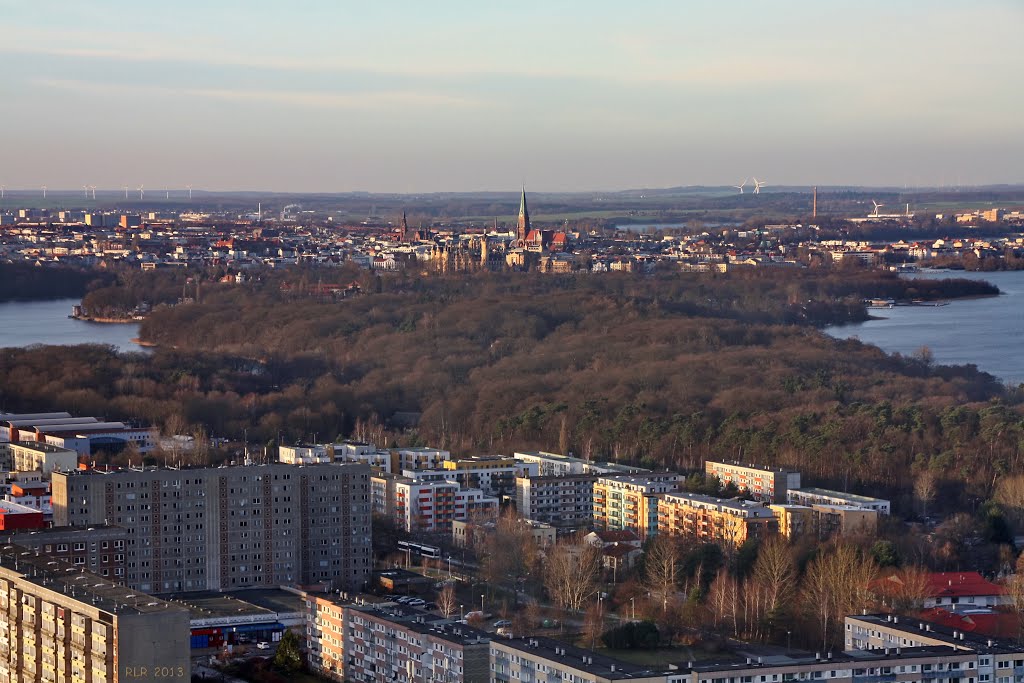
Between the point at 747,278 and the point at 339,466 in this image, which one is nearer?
the point at 339,466

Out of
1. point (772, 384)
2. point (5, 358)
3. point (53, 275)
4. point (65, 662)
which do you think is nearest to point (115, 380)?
point (5, 358)

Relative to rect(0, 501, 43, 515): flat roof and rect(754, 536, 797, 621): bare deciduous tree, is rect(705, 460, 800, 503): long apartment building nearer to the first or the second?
rect(754, 536, 797, 621): bare deciduous tree

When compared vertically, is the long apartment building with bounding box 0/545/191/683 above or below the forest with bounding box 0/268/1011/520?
above

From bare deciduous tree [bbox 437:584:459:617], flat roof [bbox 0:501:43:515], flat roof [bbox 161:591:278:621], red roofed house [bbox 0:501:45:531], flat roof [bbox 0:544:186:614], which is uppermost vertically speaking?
flat roof [bbox 0:544:186:614]

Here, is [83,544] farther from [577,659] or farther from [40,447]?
[40,447]

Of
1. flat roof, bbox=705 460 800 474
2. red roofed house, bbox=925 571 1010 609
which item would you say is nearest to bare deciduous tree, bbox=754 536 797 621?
red roofed house, bbox=925 571 1010 609

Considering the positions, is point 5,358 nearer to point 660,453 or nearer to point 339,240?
point 660,453
